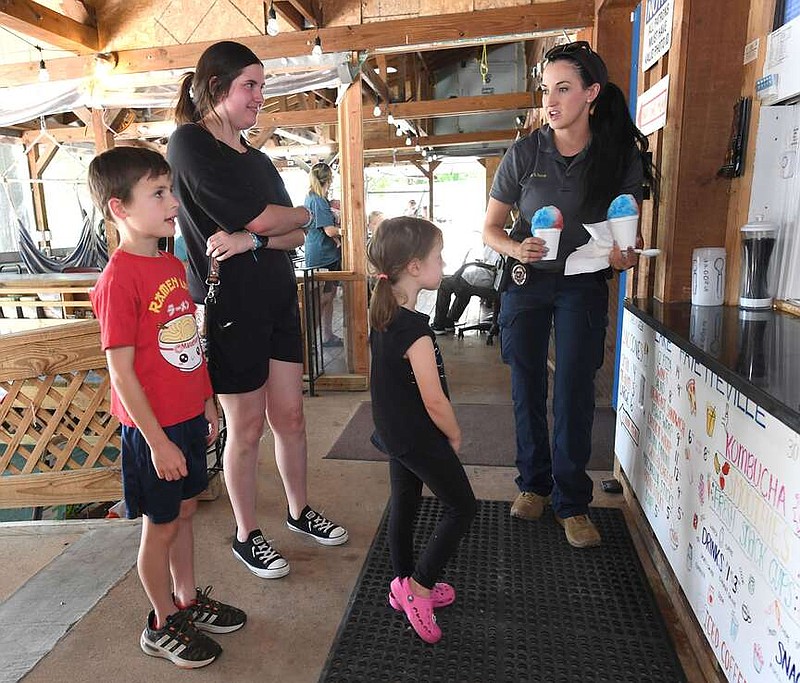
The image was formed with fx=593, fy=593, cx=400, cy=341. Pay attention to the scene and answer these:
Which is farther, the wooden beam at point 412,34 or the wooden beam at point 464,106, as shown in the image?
the wooden beam at point 464,106

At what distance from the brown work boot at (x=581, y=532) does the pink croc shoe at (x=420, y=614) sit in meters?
0.65

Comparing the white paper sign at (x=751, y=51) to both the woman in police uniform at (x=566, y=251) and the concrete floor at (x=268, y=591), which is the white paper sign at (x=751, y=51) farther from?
the concrete floor at (x=268, y=591)

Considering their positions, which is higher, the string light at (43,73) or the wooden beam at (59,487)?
the string light at (43,73)

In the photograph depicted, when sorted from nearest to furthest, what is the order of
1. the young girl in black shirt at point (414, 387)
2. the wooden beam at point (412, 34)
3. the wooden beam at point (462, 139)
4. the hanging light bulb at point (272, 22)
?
the young girl in black shirt at point (414, 387), the wooden beam at point (412, 34), the hanging light bulb at point (272, 22), the wooden beam at point (462, 139)

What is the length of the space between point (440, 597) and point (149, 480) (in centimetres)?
91

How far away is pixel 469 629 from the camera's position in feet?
5.53

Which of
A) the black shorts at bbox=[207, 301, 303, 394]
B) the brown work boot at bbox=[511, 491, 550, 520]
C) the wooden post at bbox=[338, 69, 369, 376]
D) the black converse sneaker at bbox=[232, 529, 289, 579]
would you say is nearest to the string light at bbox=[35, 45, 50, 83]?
the wooden post at bbox=[338, 69, 369, 376]

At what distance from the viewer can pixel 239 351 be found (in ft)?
5.91

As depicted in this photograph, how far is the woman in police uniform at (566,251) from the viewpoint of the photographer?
1889 millimetres

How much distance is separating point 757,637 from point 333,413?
284cm

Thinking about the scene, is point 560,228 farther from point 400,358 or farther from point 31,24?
point 31,24

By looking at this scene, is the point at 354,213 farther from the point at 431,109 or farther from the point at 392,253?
the point at 431,109

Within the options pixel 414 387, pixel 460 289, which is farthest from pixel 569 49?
pixel 460 289

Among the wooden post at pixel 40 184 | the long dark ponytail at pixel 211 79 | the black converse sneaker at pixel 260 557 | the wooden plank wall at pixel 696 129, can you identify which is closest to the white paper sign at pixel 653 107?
the wooden plank wall at pixel 696 129
